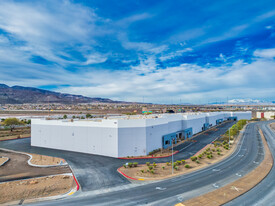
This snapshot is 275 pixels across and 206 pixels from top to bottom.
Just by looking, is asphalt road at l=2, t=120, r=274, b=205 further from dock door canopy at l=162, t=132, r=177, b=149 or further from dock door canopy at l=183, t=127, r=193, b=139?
dock door canopy at l=183, t=127, r=193, b=139

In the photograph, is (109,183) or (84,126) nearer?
(109,183)

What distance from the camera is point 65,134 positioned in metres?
41.4

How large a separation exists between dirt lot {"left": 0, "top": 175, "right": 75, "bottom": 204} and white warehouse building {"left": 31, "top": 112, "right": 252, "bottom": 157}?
12059 millimetres

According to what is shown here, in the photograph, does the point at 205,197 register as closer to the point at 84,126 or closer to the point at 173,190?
the point at 173,190

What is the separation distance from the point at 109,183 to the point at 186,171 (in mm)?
12680

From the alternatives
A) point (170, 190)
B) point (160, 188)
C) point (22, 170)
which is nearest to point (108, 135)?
point (22, 170)

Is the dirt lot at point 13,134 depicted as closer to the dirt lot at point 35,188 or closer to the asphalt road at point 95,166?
the asphalt road at point 95,166

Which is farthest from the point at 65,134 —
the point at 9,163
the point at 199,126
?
the point at 199,126

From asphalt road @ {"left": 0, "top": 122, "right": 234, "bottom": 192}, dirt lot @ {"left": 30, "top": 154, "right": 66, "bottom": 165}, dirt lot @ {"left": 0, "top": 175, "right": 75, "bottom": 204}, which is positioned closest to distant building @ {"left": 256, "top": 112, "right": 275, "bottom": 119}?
asphalt road @ {"left": 0, "top": 122, "right": 234, "bottom": 192}

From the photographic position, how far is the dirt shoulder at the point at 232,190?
1781 centimetres

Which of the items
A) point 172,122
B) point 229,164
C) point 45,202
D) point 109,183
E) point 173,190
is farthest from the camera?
point 172,122

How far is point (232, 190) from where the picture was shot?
66.6 feet

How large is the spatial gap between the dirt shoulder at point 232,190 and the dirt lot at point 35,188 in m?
15.0

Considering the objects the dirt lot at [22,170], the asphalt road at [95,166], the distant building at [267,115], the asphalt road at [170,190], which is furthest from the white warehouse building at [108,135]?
the distant building at [267,115]
